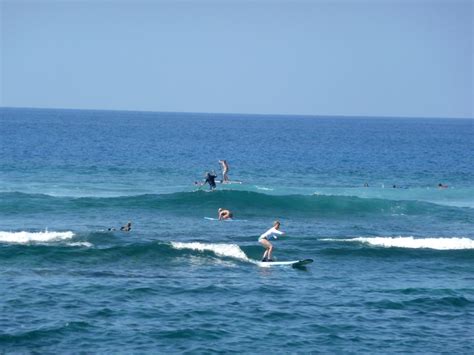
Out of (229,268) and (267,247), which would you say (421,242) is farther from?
(229,268)

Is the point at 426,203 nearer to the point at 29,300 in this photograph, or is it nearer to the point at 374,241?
the point at 374,241

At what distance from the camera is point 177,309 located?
26.4 m

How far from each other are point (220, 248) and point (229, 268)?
122 inches

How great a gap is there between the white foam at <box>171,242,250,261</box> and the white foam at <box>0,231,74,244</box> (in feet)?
19.1

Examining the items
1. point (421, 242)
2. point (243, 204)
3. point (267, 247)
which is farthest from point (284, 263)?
point (243, 204)

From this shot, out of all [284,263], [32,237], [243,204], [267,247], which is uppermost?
[267,247]

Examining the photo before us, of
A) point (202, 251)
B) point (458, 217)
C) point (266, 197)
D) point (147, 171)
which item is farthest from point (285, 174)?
point (202, 251)

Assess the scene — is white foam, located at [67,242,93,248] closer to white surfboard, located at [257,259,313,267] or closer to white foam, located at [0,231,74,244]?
white foam, located at [0,231,74,244]

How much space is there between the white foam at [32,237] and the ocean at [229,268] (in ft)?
0.33

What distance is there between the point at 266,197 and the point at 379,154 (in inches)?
2337

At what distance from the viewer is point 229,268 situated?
32531mm

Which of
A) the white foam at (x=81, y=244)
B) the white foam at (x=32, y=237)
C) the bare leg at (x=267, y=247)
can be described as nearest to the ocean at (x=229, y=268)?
the white foam at (x=32, y=237)

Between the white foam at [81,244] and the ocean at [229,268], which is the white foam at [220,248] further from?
the white foam at [81,244]

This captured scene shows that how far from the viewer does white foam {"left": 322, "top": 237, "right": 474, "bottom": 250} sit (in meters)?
38.2
